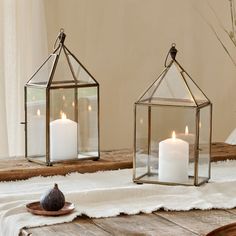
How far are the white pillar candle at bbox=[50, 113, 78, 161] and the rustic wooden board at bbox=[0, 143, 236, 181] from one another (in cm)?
4

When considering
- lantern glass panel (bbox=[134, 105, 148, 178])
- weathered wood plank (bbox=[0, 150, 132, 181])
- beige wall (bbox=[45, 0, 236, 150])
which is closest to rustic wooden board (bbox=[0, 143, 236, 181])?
weathered wood plank (bbox=[0, 150, 132, 181])

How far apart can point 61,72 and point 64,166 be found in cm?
25

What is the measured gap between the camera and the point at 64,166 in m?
1.75

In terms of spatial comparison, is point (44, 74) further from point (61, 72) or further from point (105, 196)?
point (105, 196)

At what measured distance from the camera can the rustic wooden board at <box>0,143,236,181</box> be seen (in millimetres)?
1699

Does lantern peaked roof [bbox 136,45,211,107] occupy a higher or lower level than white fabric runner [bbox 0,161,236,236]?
higher

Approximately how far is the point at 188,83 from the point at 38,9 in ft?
3.98

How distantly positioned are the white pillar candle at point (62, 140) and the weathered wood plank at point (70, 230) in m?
0.50

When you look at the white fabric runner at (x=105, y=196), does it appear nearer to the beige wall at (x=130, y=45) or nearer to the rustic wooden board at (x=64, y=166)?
the rustic wooden board at (x=64, y=166)

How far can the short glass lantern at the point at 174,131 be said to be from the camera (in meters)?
1.63

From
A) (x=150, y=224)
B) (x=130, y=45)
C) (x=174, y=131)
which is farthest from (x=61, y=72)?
(x=130, y=45)

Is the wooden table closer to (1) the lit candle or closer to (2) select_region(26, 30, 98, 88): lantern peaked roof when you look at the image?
(1) the lit candle

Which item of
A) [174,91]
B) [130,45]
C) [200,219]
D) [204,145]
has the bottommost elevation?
[200,219]

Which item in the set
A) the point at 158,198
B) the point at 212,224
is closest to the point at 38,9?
the point at 158,198
